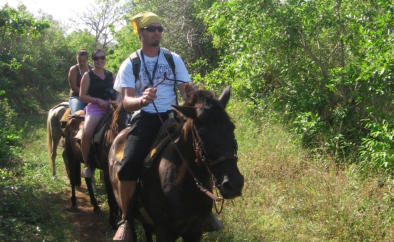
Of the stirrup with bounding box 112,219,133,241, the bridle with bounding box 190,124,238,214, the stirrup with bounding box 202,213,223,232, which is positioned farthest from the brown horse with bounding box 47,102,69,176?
the bridle with bounding box 190,124,238,214

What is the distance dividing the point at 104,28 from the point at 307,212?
3639cm

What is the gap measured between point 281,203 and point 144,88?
10.1ft

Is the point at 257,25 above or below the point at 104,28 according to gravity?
below

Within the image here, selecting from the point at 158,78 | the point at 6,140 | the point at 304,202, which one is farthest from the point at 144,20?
the point at 6,140

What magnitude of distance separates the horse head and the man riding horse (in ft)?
2.15

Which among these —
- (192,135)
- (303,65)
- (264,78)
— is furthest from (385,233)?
(264,78)

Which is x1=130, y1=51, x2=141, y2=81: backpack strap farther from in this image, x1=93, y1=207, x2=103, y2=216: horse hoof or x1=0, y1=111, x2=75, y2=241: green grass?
x1=93, y1=207, x2=103, y2=216: horse hoof

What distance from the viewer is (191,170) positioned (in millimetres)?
3234

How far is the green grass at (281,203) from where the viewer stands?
15.5 feet

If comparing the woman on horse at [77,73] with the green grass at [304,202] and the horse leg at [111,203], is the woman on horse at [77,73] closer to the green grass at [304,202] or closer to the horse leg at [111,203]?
the horse leg at [111,203]

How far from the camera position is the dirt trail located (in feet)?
18.7

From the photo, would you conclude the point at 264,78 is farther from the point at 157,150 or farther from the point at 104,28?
the point at 104,28

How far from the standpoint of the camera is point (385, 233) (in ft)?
14.7

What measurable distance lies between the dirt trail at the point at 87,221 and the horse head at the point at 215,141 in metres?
3.32
